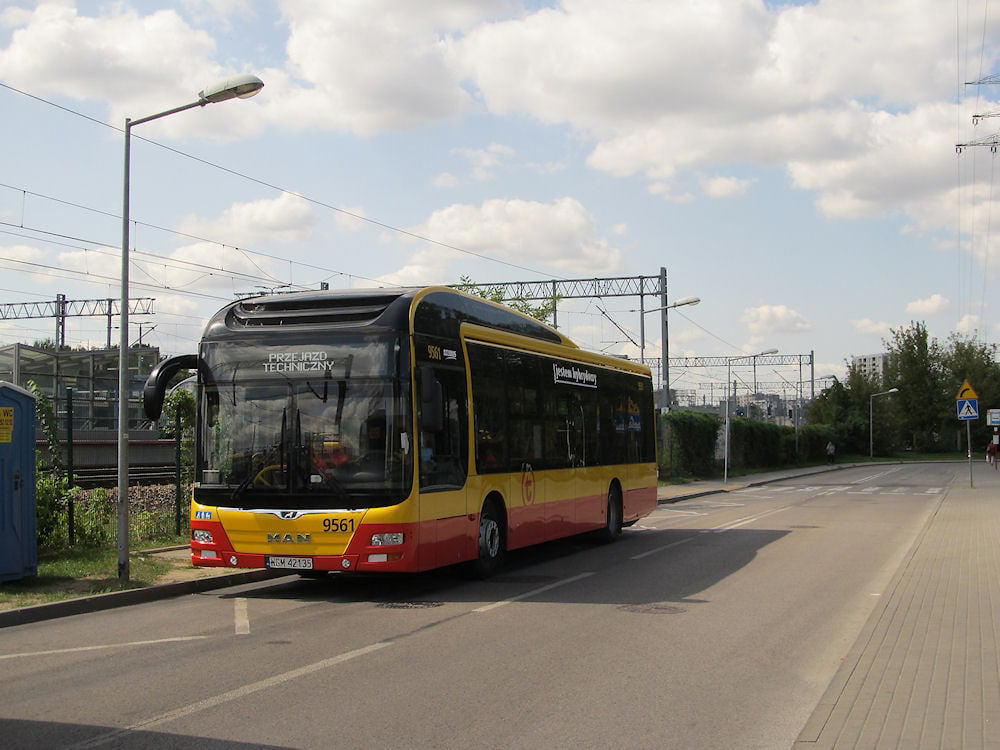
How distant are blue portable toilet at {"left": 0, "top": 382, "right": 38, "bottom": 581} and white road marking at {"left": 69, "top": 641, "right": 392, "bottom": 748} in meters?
5.18

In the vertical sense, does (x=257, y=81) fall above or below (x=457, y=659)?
above

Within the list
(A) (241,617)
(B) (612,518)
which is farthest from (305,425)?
(B) (612,518)

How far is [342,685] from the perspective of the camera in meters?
7.29

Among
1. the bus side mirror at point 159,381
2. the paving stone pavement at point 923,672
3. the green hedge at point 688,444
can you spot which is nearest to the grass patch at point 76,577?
the bus side mirror at point 159,381

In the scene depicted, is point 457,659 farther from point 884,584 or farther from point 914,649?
point 884,584

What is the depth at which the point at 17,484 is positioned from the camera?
12.0 m

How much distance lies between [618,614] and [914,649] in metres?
3.08

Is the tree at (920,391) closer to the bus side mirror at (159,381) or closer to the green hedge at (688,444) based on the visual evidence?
the green hedge at (688,444)

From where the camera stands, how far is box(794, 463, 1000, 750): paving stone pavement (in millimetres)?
5809

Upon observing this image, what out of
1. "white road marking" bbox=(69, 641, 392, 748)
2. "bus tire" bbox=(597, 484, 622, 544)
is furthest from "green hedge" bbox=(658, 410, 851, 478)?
"white road marking" bbox=(69, 641, 392, 748)

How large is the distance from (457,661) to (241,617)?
3.21 meters

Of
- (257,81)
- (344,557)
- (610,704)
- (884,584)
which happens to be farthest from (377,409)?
A: (884,584)

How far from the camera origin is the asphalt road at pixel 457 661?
243 inches

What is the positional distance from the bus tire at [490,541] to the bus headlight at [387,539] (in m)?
1.99
